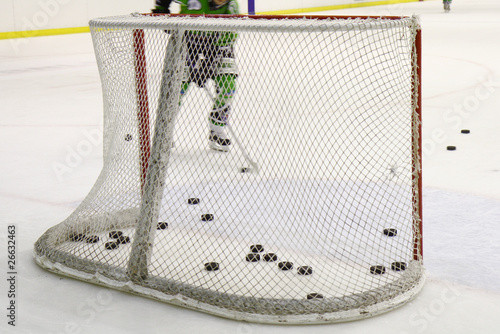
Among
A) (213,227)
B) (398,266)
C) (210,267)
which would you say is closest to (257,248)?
(210,267)

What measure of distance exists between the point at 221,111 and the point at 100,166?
65 cm

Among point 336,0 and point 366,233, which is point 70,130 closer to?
point 366,233

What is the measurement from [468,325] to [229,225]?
3.03 ft

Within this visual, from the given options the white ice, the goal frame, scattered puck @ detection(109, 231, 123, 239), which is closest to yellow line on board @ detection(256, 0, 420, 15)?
the white ice

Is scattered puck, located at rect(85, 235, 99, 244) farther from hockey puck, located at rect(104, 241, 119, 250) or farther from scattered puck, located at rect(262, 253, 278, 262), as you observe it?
scattered puck, located at rect(262, 253, 278, 262)

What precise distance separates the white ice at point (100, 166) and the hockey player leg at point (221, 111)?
0.58m

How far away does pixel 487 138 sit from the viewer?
154 inches

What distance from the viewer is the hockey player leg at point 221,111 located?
2.95 m

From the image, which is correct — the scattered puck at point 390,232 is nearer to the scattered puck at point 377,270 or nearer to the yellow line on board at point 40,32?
the scattered puck at point 377,270

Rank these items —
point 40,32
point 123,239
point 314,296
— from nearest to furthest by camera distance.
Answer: point 314,296
point 123,239
point 40,32

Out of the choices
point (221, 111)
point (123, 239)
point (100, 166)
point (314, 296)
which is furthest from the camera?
point (100, 166)

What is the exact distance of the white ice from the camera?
180cm

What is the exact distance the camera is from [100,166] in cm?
346

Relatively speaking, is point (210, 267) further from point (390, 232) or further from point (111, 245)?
point (390, 232)
